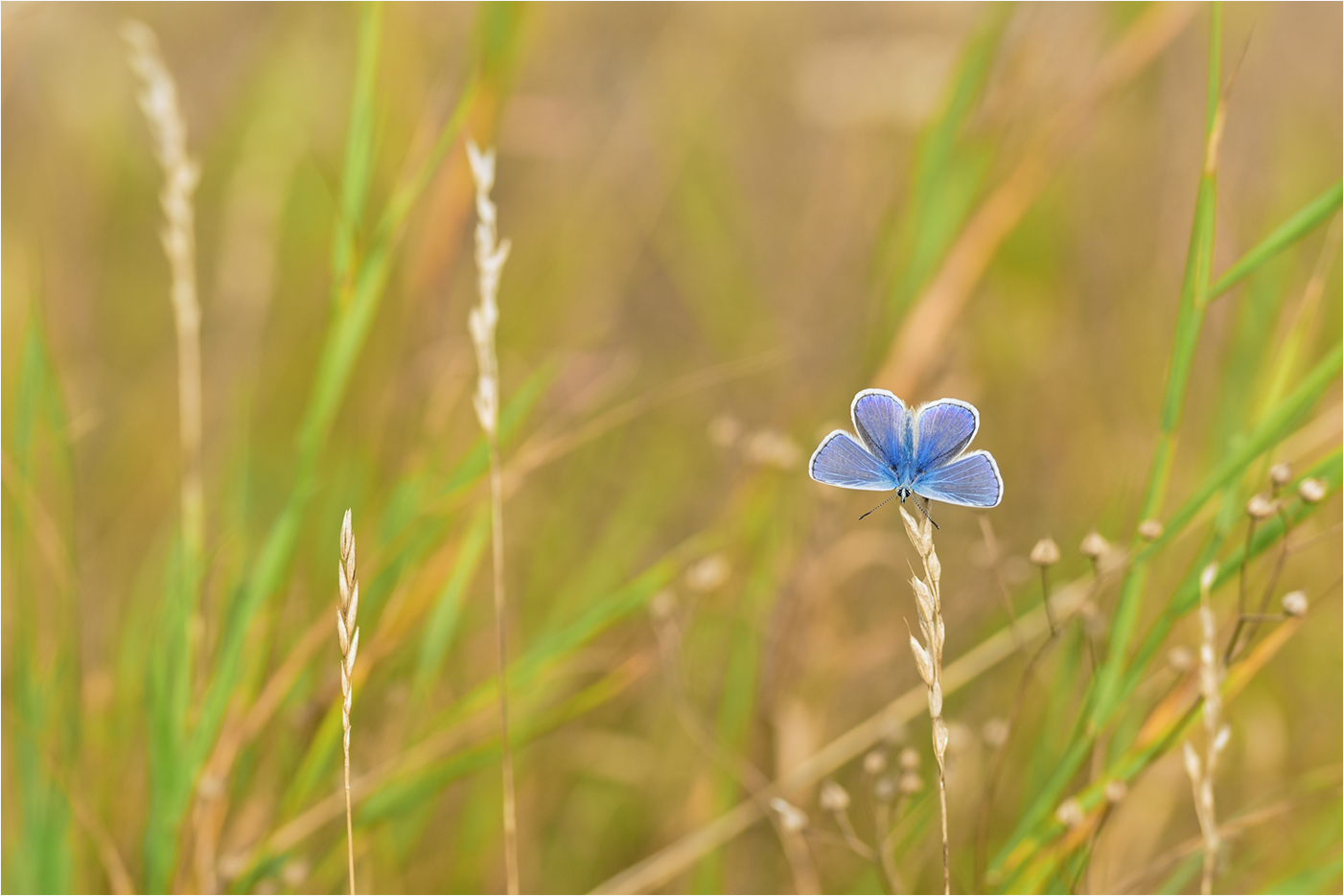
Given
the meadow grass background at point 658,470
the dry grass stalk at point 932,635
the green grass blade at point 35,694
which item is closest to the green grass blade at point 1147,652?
the meadow grass background at point 658,470

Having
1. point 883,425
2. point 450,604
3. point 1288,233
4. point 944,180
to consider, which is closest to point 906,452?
point 883,425

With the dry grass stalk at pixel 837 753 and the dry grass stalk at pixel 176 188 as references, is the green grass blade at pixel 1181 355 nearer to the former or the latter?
the dry grass stalk at pixel 837 753

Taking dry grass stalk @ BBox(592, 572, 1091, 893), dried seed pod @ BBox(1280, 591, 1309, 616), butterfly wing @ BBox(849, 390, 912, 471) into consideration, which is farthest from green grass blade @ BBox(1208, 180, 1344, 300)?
dry grass stalk @ BBox(592, 572, 1091, 893)

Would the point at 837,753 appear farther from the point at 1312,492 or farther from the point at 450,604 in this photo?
the point at 1312,492

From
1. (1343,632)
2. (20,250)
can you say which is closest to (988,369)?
(1343,632)

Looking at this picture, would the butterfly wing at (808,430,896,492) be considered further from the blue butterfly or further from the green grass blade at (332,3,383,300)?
the green grass blade at (332,3,383,300)

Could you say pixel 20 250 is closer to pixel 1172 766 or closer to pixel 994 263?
pixel 994 263

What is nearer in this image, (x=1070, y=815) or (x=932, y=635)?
(x=932, y=635)
